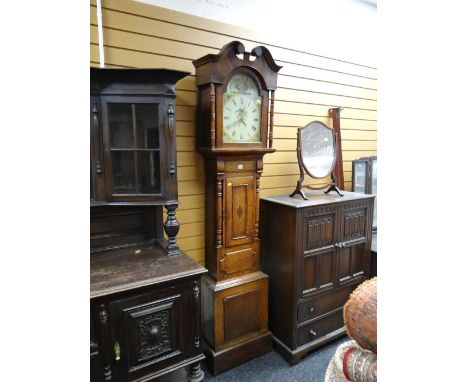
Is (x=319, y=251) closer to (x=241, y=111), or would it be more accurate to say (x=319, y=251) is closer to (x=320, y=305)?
(x=320, y=305)

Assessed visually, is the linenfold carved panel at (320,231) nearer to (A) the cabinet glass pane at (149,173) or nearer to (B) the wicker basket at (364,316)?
(A) the cabinet glass pane at (149,173)

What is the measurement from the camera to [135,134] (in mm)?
1784

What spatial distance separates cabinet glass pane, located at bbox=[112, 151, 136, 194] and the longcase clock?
499 millimetres

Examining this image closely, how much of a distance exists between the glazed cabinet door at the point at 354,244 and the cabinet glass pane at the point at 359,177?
61cm

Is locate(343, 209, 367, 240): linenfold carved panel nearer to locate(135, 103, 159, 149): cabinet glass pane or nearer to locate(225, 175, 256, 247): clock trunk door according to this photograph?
locate(225, 175, 256, 247): clock trunk door

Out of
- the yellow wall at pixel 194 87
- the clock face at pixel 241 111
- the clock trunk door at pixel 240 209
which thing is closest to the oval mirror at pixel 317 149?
the yellow wall at pixel 194 87

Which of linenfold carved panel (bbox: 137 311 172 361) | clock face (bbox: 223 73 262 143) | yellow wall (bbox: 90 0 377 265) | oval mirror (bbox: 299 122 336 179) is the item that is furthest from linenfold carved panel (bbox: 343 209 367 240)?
linenfold carved panel (bbox: 137 311 172 361)

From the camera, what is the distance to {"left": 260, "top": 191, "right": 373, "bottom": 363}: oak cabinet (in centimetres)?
224

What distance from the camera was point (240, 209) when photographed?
7.16ft

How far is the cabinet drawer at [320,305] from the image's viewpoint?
90.7 inches

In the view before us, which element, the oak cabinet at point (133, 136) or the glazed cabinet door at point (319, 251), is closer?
the oak cabinet at point (133, 136)

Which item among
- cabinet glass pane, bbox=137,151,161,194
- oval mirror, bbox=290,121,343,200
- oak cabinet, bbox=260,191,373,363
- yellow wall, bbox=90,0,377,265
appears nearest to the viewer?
cabinet glass pane, bbox=137,151,161,194
